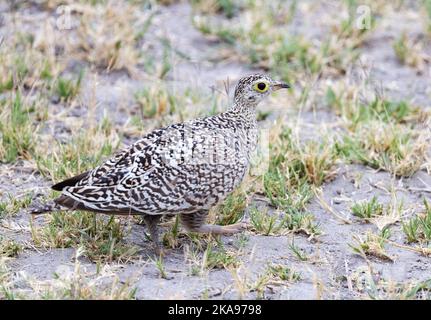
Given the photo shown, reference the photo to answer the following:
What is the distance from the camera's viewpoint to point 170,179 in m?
5.49

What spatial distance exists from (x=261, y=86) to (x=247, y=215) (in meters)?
→ 0.95

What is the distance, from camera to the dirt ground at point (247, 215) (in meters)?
5.29

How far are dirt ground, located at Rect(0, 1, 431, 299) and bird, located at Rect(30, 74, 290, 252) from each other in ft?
1.02

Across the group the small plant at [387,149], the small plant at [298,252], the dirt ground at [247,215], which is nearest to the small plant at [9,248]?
the dirt ground at [247,215]

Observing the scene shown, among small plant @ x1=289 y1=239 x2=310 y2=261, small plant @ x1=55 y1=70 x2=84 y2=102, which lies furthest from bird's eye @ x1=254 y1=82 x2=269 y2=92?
small plant @ x1=55 y1=70 x2=84 y2=102

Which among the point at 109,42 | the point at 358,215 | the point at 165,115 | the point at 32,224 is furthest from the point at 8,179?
the point at 358,215

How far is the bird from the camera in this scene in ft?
17.7

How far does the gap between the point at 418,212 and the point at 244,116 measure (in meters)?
1.48

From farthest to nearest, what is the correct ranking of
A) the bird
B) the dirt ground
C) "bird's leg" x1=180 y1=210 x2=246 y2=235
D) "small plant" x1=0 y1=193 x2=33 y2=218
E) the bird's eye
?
1. the bird's eye
2. "small plant" x1=0 y1=193 x2=33 y2=218
3. "bird's leg" x1=180 y1=210 x2=246 y2=235
4. the bird
5. the dirt ground

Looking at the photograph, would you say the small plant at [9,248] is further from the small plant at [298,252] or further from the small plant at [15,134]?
the small plant at [298,252]

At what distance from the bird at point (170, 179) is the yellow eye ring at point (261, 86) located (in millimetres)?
417

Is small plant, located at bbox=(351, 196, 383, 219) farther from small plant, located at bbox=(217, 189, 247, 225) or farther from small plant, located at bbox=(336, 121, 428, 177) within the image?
small plant, located at bbox=(217, 189, 247, 225)

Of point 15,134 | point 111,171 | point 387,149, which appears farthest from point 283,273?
point 15,134

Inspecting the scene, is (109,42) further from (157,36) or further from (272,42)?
(272,42)
